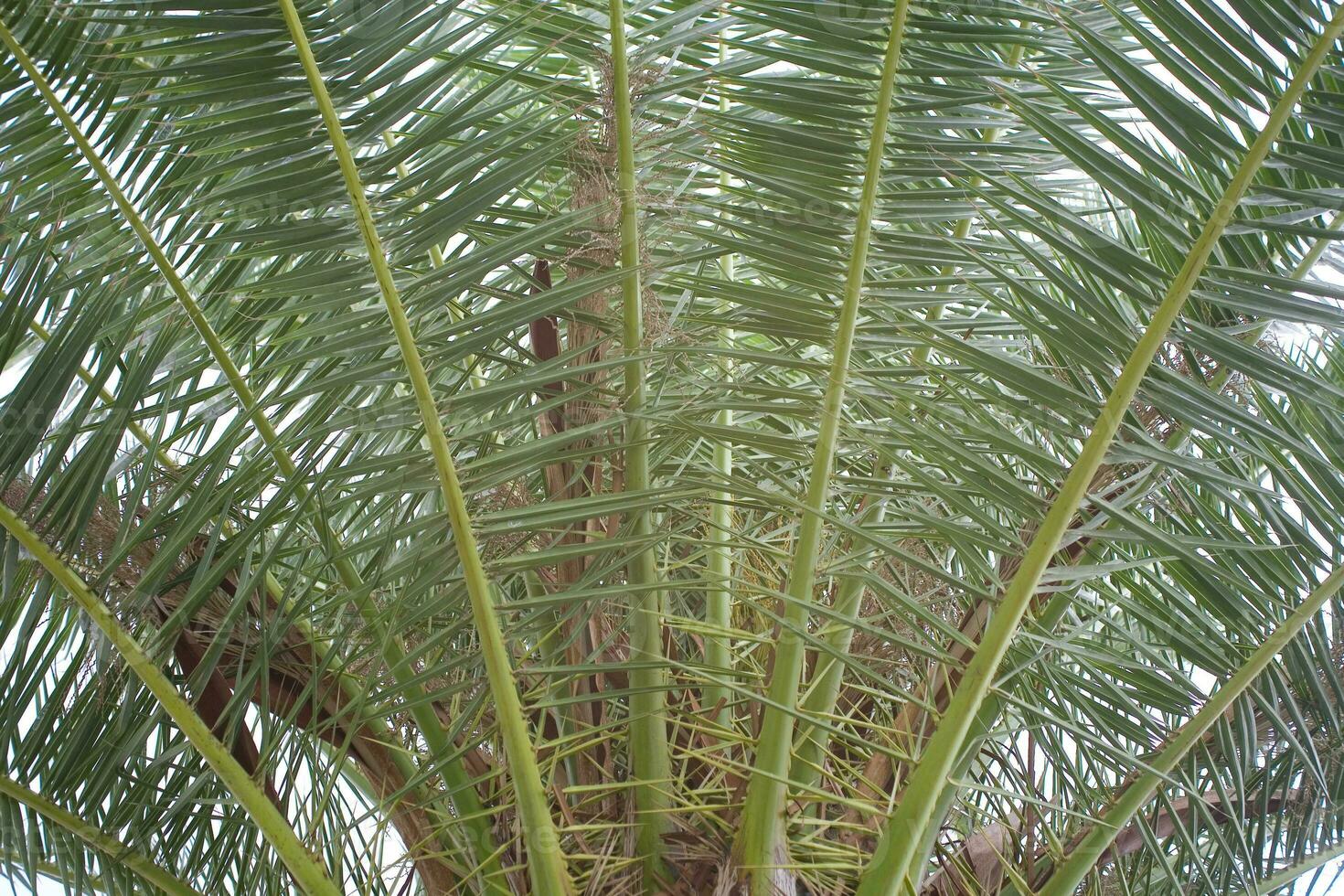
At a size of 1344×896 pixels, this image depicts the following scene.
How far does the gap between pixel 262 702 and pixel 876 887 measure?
758 millimetres

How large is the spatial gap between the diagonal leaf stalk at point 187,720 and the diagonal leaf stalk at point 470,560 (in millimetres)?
282

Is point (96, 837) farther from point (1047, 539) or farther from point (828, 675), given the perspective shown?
A: point (1047, 539)

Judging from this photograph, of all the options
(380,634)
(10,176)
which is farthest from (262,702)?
(10,176)

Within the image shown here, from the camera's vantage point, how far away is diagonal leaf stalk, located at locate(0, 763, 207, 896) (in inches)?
56.4

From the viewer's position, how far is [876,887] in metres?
1.25

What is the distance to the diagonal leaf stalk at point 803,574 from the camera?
1287 mm

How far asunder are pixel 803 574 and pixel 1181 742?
0.53 metres

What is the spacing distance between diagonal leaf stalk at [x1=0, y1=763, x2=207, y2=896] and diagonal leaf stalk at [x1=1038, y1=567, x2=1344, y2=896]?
114cm

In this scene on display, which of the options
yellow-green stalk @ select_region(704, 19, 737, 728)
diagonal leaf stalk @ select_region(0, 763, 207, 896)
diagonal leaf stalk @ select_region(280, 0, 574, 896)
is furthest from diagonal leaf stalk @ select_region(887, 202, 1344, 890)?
diagonal leaf stalk @ select_region(0, 763, 207, 896)

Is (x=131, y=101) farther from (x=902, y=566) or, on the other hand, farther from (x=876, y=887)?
(x=876, y=887)

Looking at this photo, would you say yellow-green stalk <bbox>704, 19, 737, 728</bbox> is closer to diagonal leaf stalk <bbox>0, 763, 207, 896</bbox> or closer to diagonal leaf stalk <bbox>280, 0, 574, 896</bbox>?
diagonal leaf stalk <bbox>280, 0, 574, 896</bbox>

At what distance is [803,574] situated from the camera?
1328 millimetres

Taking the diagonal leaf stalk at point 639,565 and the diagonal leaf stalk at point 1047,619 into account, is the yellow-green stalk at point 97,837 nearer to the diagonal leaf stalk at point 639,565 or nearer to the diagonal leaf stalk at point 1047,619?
the diagonal leaf stalk at point 639,565

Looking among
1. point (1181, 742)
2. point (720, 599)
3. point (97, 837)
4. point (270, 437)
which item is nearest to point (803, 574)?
point (720, 599)
